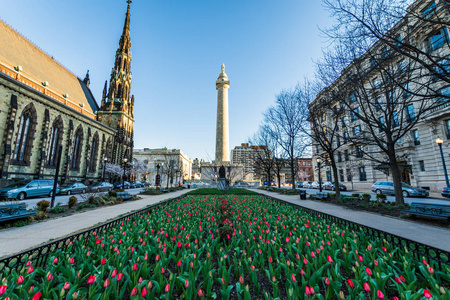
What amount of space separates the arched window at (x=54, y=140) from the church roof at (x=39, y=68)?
6.74 metres

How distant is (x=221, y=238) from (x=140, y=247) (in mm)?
2010

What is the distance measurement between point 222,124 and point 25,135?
33643 mm

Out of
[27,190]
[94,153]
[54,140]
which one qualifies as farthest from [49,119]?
[27,190]

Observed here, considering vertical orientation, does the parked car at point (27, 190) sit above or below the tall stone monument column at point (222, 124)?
below

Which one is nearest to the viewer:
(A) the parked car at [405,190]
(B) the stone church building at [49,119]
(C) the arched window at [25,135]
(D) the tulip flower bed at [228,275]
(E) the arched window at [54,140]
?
(D) the tulip flower bed at [228,275]

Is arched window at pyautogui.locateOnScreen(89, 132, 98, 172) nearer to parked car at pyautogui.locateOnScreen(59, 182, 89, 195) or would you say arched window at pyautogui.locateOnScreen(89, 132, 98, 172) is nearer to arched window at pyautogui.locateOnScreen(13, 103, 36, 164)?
arched window at pyautogui.locateOnScreen(13, 103, 36, 164)

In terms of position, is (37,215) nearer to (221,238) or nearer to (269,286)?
(221,238)

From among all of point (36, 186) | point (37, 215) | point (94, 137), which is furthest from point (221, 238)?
point (94, 137)

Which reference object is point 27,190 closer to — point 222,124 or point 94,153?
point 94,153

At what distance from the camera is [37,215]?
27.5 ft

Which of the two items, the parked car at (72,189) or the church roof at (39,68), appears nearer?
the parked car at (72,189)

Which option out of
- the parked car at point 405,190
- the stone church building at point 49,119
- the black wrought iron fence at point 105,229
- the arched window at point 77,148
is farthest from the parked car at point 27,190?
the parked car at point 405,190

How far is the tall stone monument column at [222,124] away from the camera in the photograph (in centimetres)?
4566

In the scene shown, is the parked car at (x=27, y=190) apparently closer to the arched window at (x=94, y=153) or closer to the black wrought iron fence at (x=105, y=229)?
the black wrought iron fence at (x=105, y=229)
